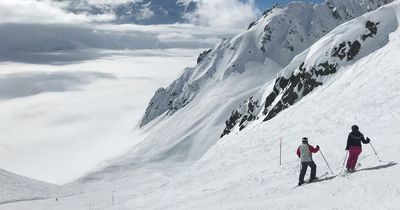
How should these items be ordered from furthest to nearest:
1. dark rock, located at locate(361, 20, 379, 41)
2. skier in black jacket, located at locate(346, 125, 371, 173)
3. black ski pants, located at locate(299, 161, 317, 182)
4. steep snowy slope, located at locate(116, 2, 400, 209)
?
dark rock, located at locate(361, 20, 379, 41) → black ski pants, located at locate(299, 161, 317, 182) → skier in black jacket, located at locate(346, 125, 371, 173) → steep snowy slope, located at locate(116, 2, 400, 209)

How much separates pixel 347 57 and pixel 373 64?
51.8 ft

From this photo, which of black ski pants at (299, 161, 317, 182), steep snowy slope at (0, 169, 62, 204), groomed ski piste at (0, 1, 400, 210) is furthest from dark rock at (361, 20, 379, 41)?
black ski pants at (299, 161, 317, 182)

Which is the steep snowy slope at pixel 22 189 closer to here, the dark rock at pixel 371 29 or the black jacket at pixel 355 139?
the dark rock at pixel 371 29

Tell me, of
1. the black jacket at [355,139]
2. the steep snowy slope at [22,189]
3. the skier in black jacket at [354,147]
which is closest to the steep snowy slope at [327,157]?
the skier in black jacket at [354,147]

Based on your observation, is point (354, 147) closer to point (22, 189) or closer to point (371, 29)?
point (371, 29)

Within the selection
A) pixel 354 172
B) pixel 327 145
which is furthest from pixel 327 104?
pixel 354 172

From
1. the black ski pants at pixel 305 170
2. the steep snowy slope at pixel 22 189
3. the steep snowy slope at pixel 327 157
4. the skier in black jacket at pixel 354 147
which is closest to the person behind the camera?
the steep snowy slope at pixel 327 157

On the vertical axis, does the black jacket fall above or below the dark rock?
below

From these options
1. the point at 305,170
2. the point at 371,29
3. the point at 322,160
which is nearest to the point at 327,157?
the point at 322,160

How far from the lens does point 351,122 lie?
37000mm

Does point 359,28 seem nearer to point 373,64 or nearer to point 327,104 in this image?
point 373,64

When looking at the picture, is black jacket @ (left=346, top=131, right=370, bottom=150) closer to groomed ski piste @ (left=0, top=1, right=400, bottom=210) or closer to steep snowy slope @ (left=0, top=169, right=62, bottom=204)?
groomed ski piste @ (left=0, top=1, right=400, bottom=210)

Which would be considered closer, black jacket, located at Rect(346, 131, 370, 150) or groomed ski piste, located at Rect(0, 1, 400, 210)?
groomed ski piste, located at Rect(0, 1, 400, 210)

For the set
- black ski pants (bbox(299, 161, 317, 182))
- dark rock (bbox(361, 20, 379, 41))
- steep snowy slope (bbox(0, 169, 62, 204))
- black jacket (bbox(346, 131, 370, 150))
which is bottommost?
black ski pants (bbox(299, 161, 317, 182))
